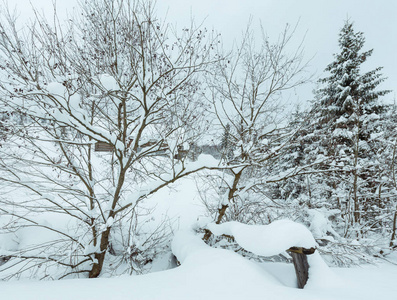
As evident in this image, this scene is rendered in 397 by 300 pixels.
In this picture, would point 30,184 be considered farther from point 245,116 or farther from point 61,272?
point 245,116

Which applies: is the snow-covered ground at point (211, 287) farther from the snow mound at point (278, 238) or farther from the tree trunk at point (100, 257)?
the tree trunk at point (100, 257)

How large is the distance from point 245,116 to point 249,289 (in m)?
4.70

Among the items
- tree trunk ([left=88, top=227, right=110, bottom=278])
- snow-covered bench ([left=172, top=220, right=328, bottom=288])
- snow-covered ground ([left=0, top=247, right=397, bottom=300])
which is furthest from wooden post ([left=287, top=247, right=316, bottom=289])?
tree trunk ([left=88, top=227, right=110, bottom=278])

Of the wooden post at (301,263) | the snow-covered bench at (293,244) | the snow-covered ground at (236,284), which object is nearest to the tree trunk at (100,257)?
the snow-covered ground at (236,284)

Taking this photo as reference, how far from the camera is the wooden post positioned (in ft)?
6.37

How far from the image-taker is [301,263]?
2.00m

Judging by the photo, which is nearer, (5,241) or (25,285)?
(25,285)

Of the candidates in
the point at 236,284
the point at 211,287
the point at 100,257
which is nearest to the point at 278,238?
the point at 236,284

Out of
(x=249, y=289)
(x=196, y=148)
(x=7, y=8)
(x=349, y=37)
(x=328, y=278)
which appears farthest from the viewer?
(x=349, y=37)

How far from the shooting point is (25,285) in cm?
198

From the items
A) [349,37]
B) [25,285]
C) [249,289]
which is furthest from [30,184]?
[349,37]

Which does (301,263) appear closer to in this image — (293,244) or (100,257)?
(293,244)

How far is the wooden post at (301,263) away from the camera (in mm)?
1940

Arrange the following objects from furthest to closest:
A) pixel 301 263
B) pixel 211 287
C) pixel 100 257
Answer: pixel 100 257
pixel 301 263
pixel 211 287
